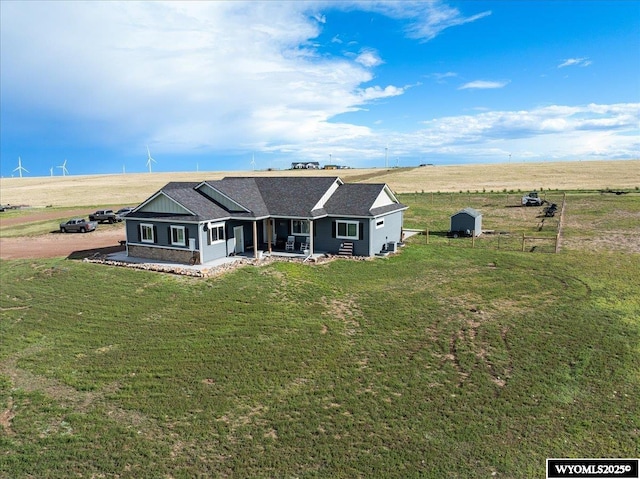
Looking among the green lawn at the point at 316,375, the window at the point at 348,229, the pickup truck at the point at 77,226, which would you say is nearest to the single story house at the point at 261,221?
the window at the point at 348,229

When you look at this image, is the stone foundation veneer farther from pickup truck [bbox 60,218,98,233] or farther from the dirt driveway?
pickup truck [bbox 60,218,98,233]

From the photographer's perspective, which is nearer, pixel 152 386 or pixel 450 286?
pixel 152 386

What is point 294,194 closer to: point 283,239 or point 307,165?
point 283,239

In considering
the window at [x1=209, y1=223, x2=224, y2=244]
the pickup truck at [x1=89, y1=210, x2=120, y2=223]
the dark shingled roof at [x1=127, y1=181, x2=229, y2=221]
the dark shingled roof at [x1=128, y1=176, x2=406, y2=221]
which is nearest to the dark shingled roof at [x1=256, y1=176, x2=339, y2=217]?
the dark shingled roof at [x1=128, y1=176, x2=406, y2=221]

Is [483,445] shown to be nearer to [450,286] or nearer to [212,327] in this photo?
[212,327]

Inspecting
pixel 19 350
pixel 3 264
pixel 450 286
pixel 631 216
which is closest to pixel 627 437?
pixel 450 286

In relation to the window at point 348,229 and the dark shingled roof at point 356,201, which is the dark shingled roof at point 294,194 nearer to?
the dark shingled roof at point 356,201
